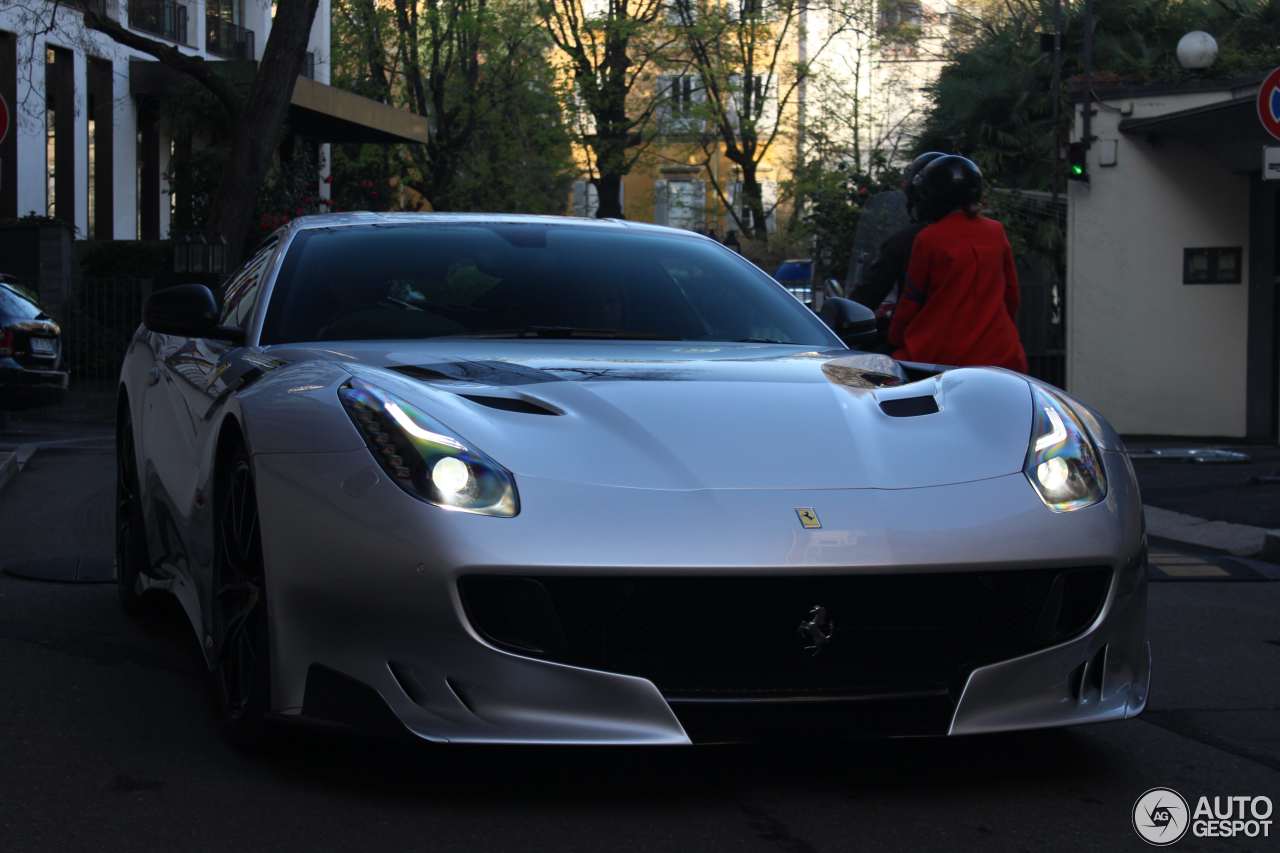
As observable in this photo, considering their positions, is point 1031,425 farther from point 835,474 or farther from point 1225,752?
point 1225,752

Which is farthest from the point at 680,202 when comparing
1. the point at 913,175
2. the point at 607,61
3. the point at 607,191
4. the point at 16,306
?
the point at 913,175

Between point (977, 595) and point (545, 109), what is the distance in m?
48.5

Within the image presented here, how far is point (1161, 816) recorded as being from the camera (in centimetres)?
371

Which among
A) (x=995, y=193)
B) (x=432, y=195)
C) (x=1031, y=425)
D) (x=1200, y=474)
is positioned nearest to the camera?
(x=1031, y=425)

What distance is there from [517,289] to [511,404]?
126 centimetres

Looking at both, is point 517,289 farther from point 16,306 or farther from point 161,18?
point 161,18

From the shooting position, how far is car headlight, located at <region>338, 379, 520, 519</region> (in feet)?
11.9

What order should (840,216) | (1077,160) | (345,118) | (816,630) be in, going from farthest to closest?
(345,118) < (840,216) < (1077,160) < (816,630)

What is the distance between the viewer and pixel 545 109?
2019 inches

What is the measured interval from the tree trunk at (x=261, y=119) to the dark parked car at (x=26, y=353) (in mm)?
5456

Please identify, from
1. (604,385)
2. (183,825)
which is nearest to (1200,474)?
(604,385)

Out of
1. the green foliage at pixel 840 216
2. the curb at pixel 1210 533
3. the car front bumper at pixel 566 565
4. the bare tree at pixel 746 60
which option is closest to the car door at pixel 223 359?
the car front bumper at pixel 566 565

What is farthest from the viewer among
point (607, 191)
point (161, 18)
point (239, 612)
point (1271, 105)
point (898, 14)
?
point (898, 14)

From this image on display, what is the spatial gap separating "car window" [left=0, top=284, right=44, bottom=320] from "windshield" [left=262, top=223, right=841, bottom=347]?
42.4ft
